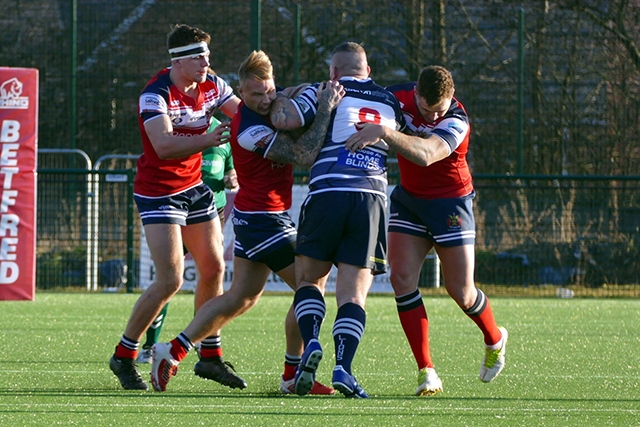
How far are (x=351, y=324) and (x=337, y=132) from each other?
0.98 meters

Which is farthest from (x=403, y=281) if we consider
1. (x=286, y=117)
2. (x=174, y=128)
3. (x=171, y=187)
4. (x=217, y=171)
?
(x=217, y=171)

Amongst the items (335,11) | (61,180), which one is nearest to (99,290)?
(61,180)

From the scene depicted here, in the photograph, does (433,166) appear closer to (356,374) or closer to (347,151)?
(347,151)

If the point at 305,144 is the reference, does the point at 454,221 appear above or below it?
below

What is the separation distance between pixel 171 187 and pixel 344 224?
1.15 meters

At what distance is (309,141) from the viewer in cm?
588

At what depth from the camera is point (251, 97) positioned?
6020mm

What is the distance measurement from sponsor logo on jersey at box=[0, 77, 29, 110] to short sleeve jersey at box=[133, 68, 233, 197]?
597 cm

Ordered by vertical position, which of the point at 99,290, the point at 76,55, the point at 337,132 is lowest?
the point at 99,290

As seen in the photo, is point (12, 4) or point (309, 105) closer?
point (309, 105)

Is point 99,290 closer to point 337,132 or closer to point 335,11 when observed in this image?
point 335,11

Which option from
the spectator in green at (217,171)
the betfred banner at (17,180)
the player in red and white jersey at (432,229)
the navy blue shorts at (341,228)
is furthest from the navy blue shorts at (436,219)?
the betfred banner at (17,180)

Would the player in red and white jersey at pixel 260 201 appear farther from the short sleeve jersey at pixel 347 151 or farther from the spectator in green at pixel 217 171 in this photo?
the spectator in green at pixel 217 171

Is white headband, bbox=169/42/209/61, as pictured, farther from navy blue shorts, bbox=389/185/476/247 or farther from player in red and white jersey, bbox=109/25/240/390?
navy blue shorts, bbox=389/185/476/247
